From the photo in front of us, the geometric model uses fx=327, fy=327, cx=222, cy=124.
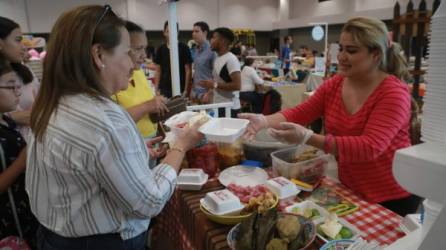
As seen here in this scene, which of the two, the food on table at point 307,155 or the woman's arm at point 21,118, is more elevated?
the woman's arm at point 21,118

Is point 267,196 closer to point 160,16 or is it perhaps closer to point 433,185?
point 433,185

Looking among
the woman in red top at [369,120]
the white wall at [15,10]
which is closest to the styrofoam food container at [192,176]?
the woman in red top at [369,120]

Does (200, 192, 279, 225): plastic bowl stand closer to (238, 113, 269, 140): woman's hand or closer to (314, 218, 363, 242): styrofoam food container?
(314, 218, 363, 242): styrofoam food container

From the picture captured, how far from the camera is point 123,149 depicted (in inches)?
34.7

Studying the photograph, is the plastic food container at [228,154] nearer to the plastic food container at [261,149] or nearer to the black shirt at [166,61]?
the plastic food container at [261,149]

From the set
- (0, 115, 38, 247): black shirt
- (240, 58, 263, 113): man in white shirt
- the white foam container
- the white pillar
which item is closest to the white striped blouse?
(0, 115, 38, 247): black shirt

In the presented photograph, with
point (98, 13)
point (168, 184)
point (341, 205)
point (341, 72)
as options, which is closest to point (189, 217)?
point (168, 184)

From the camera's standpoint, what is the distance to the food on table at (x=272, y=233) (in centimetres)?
94

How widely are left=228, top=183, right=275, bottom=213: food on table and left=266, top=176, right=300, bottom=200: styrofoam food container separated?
1.2 inches

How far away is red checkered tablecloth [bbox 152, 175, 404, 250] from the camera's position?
3.64 feet

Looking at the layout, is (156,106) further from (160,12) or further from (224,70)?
(160,12)

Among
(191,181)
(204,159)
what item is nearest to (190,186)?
(191,181)

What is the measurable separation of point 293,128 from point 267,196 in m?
0.36

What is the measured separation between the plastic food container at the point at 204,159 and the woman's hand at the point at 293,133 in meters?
0.34
